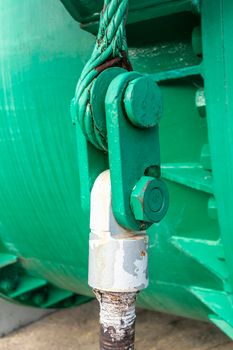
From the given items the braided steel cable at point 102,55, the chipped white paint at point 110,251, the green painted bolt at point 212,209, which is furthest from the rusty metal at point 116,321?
the green painted bolt at point 212,209

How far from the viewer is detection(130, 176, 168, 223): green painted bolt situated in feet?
3.35

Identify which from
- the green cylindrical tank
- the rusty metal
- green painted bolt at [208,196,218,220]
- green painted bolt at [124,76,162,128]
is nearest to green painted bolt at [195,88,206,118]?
the green cylindrical tank

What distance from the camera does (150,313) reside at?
2.97m

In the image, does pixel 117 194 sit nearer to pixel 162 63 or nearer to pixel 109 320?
pixel 109 320

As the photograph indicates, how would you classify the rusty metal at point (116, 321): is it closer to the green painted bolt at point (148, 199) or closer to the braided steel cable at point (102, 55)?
the green painted bolt at point (148, 199)

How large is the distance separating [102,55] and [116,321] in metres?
0.51

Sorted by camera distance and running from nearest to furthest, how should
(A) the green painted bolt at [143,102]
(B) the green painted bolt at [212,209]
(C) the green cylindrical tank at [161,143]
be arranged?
(A) the green painted bolt at [143,102], (C) the green cylindrical tank at [161,143], (B) the green painted bolt at [212,209]

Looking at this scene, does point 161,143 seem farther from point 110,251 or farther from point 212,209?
point 110,251

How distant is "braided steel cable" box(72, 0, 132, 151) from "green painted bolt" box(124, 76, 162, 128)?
0.07 meters

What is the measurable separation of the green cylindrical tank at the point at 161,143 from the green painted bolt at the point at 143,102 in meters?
0.13

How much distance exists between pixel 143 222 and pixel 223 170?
43 centimetres

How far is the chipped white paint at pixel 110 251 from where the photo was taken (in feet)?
3.43

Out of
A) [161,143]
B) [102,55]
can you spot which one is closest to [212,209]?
[161,143]

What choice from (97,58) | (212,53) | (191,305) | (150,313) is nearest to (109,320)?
(97,58)
